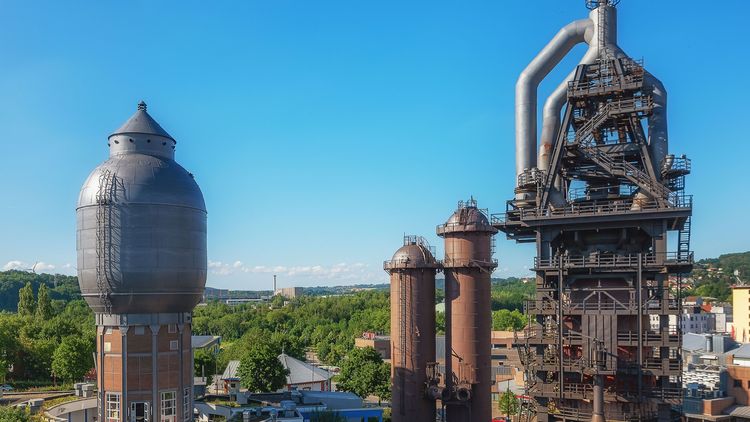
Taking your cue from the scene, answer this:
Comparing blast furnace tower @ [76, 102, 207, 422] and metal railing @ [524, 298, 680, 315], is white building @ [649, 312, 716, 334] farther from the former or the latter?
blast furnace tower @ [76, 102, 207, 422]

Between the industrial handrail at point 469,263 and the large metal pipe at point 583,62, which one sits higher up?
the large metal pipe at point 583,62

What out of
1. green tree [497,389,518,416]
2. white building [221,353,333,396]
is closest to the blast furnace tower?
white building [221,353,333,396]

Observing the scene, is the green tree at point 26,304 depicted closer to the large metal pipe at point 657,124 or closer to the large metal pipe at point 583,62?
the large metal pipe at point 583,62

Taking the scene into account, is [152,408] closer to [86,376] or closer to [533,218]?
[533,218]

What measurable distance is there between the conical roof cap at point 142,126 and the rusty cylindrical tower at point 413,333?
846 inches

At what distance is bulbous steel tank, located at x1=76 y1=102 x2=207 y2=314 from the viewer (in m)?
31.4

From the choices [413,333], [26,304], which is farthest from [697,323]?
[26,304]

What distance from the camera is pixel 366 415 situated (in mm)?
53562

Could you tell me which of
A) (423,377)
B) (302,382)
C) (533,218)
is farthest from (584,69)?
(302,382)

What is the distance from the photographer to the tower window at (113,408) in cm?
3209

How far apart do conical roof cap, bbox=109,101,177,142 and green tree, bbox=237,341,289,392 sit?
34.5 metres

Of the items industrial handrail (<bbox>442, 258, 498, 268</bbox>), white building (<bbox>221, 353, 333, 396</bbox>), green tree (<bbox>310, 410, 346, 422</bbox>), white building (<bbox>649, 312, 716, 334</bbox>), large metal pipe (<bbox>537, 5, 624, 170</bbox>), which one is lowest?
white building (<bbox>649, 312, 716, 334</bbox>)

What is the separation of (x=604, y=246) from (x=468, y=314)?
1246 centimetres

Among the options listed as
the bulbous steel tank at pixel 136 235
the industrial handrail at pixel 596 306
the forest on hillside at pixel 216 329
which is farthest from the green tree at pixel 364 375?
the bulbous steel tank at pixel 136 235
